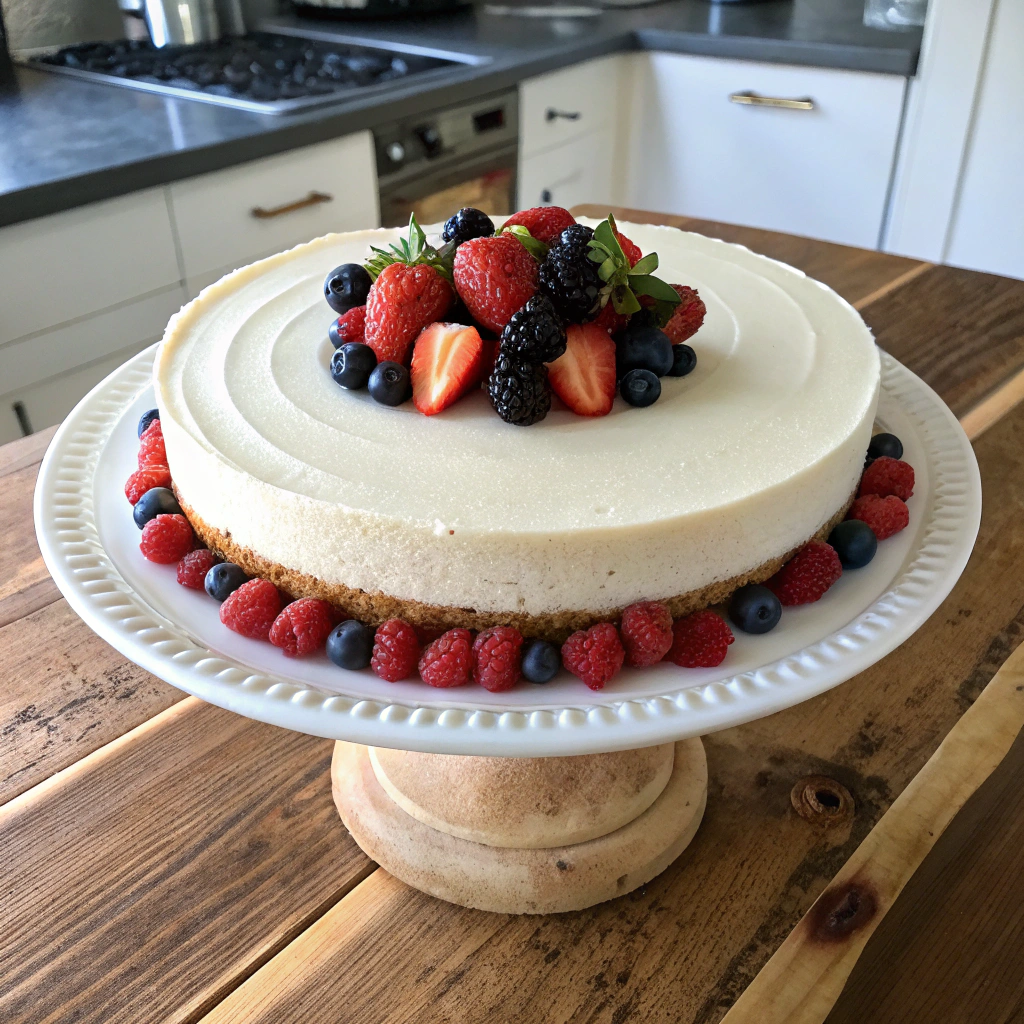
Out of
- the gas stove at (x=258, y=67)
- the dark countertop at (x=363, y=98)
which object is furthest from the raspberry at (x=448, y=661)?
the gas stove at (x=258, y=67)

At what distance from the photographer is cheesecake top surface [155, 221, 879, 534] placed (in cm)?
86

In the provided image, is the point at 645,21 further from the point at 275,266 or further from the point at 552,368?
the point at 552,368

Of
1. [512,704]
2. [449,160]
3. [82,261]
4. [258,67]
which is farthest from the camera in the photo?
[258,67]

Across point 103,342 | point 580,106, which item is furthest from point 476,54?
point 103,342

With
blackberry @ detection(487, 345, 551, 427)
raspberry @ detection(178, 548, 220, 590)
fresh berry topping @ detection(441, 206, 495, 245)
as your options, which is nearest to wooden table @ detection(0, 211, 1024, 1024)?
raspberry @ detection(178, 548, 220, 590)


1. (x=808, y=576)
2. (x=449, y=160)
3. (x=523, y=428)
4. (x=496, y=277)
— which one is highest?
(x=496, y=277)

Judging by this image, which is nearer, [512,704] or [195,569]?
[512,704]

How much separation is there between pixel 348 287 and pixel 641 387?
347mm

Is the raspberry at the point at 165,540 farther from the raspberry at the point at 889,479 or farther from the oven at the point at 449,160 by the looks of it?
the oven at the point at 449,160

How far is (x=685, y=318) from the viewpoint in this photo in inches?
41.1

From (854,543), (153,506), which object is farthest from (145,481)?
(854,543)

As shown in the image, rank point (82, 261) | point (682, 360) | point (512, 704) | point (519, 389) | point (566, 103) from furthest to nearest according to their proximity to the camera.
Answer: point (566, 103) → point (82, 261) → point (682, 360) → point (519, 389) → point (512, 704)

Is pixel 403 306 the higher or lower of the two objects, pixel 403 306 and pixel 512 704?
the higher

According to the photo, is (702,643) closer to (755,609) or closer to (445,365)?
(755,609)
